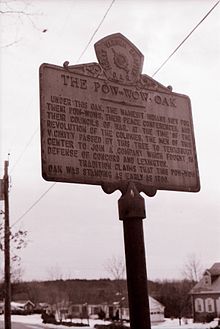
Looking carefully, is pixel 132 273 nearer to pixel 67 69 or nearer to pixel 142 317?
pixel 142 317

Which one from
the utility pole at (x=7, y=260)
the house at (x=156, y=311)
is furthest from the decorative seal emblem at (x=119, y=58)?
the house at (x=156, y=311)

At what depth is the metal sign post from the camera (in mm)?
4746

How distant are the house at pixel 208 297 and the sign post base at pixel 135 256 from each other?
4122 cm

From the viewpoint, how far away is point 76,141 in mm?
4840

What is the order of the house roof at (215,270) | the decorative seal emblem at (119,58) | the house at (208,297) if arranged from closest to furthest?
the decorative seal emblem at (119,58) → the house at (208,297) → the house roof at (215,270)

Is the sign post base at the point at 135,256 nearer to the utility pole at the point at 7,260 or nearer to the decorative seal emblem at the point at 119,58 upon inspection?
the decorative seal emblem at the point at 119,58

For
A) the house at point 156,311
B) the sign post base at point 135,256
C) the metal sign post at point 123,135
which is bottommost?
the house at point 156,311

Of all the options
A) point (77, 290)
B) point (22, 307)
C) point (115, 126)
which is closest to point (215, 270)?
point (115, 126)

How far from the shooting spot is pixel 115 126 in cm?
516

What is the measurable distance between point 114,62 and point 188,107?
3.72 ft

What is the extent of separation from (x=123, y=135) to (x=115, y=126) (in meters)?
0.14

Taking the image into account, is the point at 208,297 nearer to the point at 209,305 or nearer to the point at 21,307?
the point at 209,305

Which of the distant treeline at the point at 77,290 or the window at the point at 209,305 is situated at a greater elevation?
the distant treeline at the point at 77,290

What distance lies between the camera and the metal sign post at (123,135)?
4.75 metres
